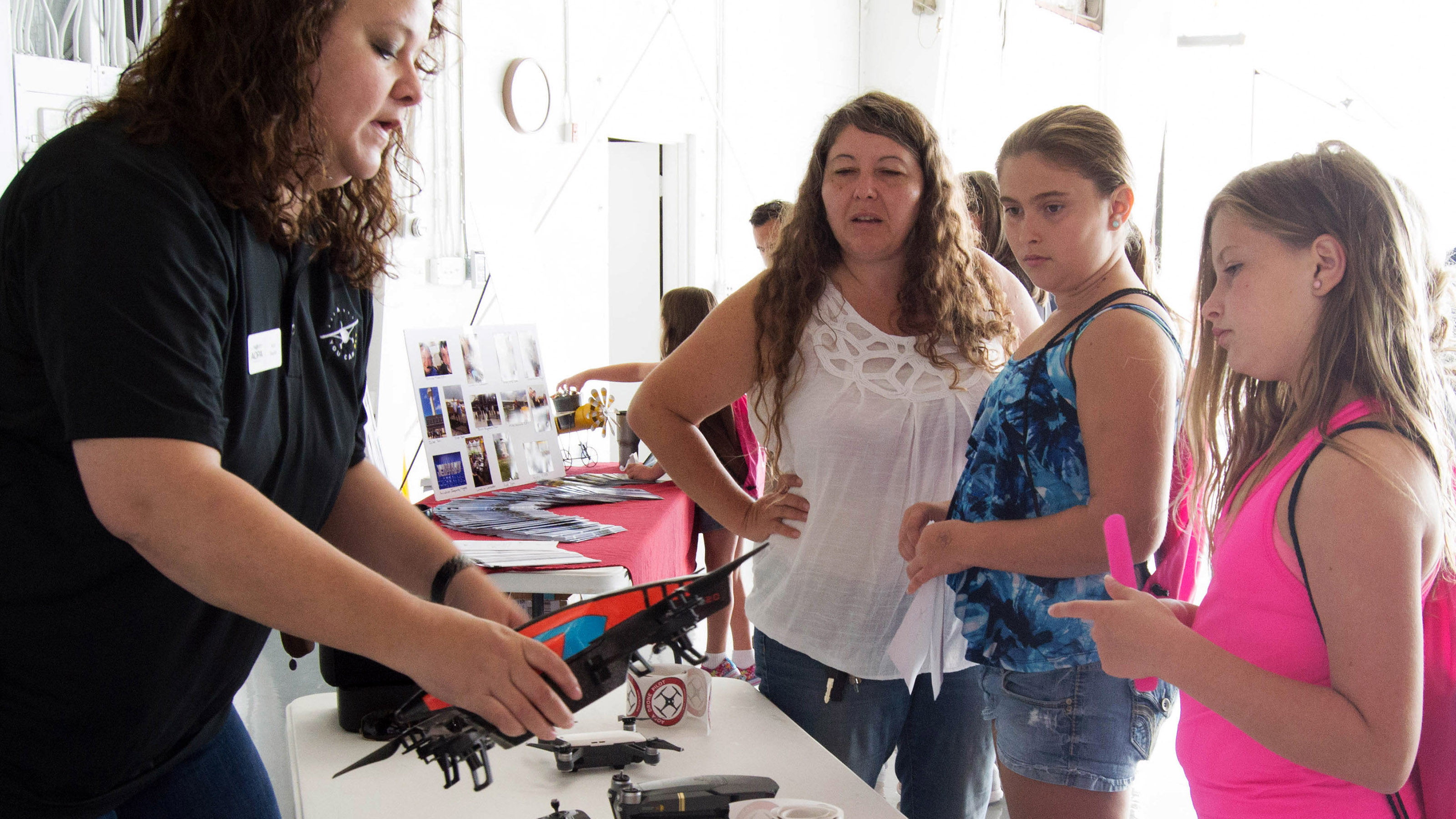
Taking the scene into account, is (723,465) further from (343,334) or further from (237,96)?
(237,96)

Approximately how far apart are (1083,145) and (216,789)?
4.65ft

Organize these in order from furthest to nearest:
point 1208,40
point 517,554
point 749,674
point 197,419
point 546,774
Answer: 1. point 1208,40
2. point 749,674
3. point 517,554
4. point 546,774
5. point 197,419

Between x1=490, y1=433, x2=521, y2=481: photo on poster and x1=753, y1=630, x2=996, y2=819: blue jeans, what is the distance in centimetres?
182

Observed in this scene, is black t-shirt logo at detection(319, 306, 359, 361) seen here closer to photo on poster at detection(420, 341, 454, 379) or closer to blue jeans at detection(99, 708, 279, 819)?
blue jeans at detection(99, 708, 279, 819)

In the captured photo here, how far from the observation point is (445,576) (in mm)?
1176

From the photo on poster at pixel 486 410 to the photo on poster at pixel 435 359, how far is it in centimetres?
13

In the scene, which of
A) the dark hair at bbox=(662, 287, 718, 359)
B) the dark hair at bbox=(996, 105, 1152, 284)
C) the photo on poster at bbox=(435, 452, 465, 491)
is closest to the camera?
the dark hair at bbox=(996, 105, 1152, 284)

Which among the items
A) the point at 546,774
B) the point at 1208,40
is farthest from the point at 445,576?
the point at 1208,40

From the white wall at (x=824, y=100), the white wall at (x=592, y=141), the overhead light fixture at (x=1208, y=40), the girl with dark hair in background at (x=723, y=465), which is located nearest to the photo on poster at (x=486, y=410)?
the girl with dark hair in background at (x=723, y=465)

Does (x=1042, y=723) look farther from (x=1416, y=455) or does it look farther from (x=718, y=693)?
(x=1416, y=455)

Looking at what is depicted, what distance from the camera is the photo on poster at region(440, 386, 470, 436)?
10.0ft

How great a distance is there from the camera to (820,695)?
1.50m

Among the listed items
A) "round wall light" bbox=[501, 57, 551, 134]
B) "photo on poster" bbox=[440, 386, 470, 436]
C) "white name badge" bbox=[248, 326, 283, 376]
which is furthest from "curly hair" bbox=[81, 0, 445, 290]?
"round wall light" bbox=[501, 57, 551, 134]

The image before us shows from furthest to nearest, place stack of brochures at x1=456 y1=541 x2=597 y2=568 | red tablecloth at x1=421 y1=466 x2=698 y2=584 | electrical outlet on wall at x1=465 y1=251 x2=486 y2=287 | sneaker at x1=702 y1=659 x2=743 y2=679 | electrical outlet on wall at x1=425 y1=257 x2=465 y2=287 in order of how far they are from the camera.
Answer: electrical outlet on wall at x1=465 y1=251 x2=486 y2=287, electrical outlet on wall at x1=425 y1=257 x2=465 y2=287, sneaker at x1=702 y1=659 x2=743 y2=679, red tablecloth at x1=421 y1=466 x2=698 y2=584, stack of brochures at x1=456 y1=541 x2=597 y2=568
